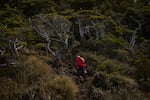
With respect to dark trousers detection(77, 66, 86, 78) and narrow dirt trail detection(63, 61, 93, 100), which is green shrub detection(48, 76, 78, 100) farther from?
dark trousers detection(77, 66, 86, 78)

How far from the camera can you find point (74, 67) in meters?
16.2

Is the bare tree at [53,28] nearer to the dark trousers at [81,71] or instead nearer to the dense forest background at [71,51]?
the dense forest background at [71,51]

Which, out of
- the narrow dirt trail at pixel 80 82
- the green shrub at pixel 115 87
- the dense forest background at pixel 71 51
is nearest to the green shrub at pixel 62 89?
the dense forest background at pixel 71 51

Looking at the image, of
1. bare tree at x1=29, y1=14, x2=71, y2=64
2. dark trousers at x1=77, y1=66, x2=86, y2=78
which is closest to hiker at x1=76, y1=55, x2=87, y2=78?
dark trousers at x1=77, y1=66, x2=86, y2=78

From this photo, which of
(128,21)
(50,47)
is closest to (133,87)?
(50,47)

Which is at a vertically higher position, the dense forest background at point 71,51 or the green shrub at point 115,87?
the dense forest background at point 71,51

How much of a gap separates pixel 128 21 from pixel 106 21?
11.3 ft

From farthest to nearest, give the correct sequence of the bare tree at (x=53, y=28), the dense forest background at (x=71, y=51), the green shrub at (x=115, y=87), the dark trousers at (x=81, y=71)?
the bare tree at (x=53, y=28), the dark trousers at (x=81, y=71), the green shrub at (x=115, y=87), the dense forest background at (x=71, y=51)

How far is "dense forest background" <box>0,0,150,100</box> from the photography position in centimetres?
1330

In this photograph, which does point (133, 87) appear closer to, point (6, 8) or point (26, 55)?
point (26, 55)

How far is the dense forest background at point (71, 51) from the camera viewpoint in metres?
13.3

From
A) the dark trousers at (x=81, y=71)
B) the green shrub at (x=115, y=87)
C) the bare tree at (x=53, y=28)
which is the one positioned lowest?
the green shrub at (x=115, y=87)

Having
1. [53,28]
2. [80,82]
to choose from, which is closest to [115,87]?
[80,82]

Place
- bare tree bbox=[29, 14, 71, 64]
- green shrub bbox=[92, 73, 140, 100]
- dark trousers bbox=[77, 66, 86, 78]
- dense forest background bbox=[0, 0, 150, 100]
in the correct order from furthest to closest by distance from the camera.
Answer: bare tree bbox=[29, 14, 71, 64] < dark trousers bbox=[77, 66, 86, 78] < green shrub bbox=[92, 73, 140, 100] < dense forest background bbox=[0, 0, 150, 100]
